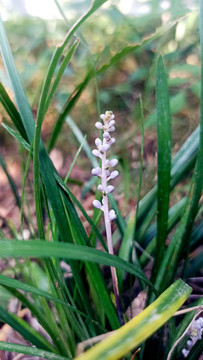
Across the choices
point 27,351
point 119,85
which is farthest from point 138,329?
point 119,85

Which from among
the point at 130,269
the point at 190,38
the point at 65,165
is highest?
the point at 190,38

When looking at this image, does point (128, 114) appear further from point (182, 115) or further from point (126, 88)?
point (182, 115)

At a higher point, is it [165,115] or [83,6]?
[83,6]

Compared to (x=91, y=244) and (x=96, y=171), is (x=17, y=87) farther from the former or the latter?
(x=91, y=244)

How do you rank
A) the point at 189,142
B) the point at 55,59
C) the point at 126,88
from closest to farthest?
1. the point at 55,59
2. the point at 189,142
3. the point at 126,88

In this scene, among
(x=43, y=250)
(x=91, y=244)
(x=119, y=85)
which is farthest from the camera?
(x=119, y=85)

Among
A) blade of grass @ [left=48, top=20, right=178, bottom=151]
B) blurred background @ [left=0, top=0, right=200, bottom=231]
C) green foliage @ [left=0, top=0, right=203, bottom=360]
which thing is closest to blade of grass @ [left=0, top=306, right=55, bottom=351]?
green foliage @ [left=0, top=0, right=203, bottom=360]

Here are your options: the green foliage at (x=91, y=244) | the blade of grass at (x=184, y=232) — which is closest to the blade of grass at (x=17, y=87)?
the green foliage at (x=91, y=244)

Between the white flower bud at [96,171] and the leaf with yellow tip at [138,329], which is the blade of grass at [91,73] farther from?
the leaf with yellow tip at [138,329]

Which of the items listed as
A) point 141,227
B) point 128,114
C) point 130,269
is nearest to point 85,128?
point 128,114
